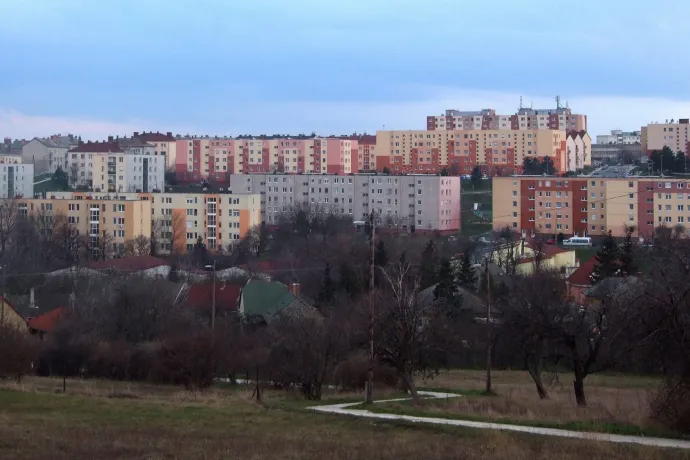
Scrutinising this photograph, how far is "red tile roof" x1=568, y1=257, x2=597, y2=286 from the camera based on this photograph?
45.1m

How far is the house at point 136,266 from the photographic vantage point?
157 ft

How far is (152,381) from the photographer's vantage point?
2566 centimetres

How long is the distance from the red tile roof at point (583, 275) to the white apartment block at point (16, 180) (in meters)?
54.2

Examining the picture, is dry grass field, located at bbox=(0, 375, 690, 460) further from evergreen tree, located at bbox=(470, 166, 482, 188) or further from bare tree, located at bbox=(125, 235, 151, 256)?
evergreen tree, located at bbox=(470, 166, 482, 188)

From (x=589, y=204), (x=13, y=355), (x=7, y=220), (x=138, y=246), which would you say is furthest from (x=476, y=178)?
(x=13, y=355)

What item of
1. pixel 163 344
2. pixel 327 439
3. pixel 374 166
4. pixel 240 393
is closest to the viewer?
pixel 327 439

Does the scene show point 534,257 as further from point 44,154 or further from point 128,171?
point 44,154

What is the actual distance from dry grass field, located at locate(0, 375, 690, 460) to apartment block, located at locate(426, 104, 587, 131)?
102383 millimetres

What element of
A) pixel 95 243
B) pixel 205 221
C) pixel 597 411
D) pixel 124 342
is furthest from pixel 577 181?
pixel 597 411

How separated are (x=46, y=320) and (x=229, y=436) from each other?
23.2m

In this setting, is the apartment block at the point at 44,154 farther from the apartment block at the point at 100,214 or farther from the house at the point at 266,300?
the house at the point at 266,300

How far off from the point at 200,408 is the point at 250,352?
920 cm

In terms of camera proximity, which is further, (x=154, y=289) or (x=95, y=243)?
(x=95, y=243)

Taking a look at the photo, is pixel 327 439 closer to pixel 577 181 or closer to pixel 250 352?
pixel 250 352
